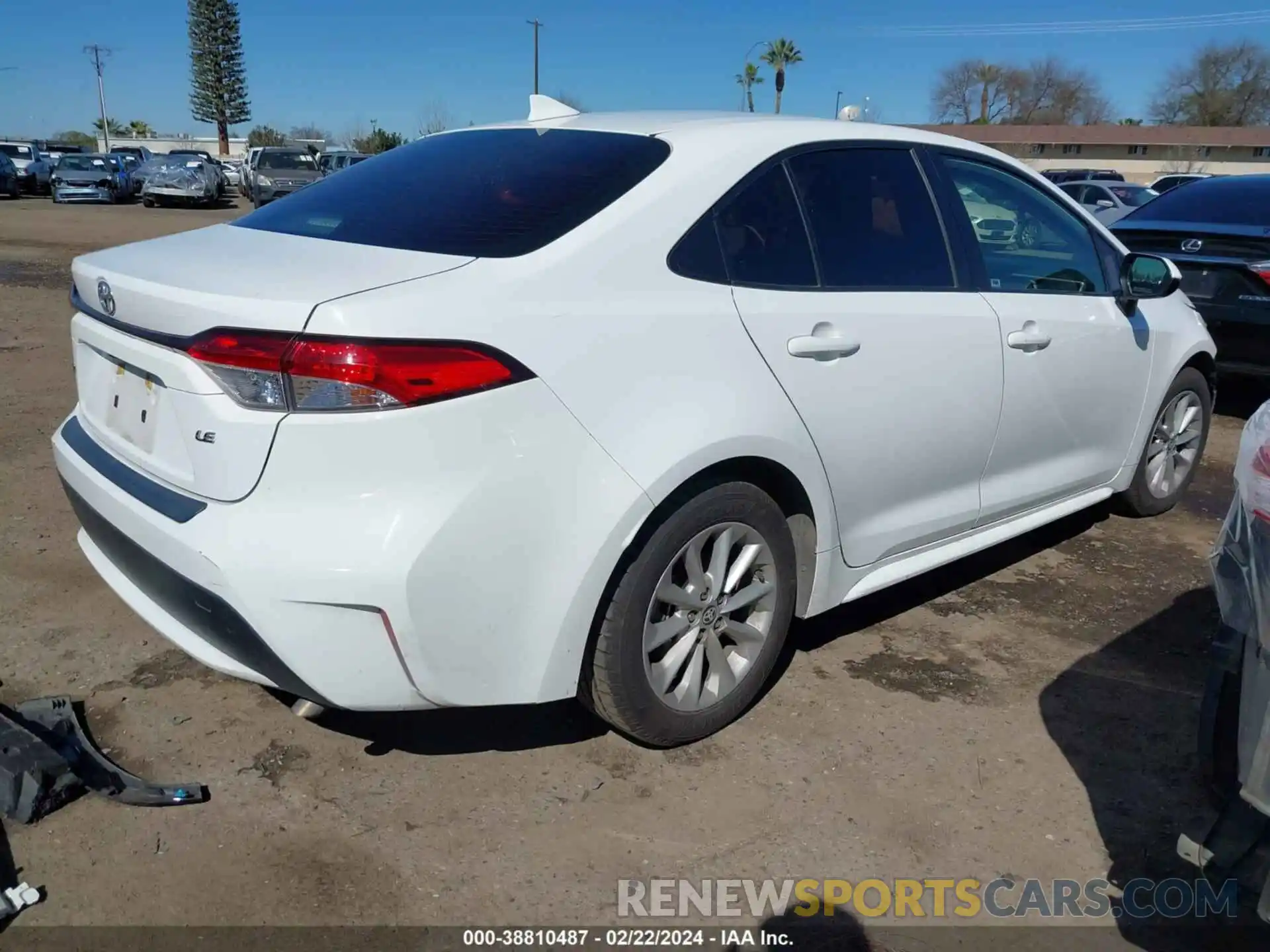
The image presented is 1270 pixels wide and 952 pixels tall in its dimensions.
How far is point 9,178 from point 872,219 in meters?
35.4

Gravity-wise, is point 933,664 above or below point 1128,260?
below

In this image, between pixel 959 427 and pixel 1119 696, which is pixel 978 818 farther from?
pixel 959 427

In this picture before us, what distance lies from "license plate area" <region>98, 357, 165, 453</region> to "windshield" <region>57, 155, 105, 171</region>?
3150 cm

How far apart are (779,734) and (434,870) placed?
1110mm

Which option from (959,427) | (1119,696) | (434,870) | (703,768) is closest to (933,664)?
(1119,696)

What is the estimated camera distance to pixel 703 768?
2.87 m

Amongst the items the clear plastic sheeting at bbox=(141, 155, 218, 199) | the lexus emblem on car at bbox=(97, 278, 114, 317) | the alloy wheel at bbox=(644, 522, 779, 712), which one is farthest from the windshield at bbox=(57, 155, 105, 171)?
the alloy wheel at bbox=(644, 522, 779, 712)

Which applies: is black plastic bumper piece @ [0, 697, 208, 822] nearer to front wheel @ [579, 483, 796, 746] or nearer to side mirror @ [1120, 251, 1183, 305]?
front wheel @ [579, 483, 796, 746]

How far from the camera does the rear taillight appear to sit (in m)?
2.15

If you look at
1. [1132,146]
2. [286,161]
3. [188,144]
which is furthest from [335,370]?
[188,144]

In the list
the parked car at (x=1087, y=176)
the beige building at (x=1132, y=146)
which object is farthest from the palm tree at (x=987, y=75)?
the parked car at (x=1087, y=176)

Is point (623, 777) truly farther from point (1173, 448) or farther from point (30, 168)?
point (30, 168)

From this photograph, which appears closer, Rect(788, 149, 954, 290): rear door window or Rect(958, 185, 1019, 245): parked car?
Rect(788, 149, 954, 290): rear door window

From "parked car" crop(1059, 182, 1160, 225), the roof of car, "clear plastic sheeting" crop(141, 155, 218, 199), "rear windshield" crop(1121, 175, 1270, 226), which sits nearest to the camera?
the roof of car
